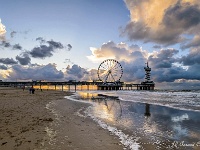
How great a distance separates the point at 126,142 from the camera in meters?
9.60

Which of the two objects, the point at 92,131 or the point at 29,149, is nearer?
the point at 29,149

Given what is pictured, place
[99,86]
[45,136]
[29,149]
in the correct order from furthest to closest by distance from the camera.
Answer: [99,86], [45,136], [29,149]

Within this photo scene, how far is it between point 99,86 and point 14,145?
18694 cm

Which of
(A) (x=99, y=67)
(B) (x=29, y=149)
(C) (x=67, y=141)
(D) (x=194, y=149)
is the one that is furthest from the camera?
(A) (x=99, y=67)

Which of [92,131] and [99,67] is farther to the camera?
[99,67]

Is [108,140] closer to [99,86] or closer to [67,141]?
[67,141]

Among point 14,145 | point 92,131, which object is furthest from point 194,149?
point 14,145

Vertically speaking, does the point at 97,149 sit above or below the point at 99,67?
below

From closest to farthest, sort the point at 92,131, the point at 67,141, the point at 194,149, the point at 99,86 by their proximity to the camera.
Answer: the point at 194,149 → the point at 67,141 → the point at 92,131 → the point at 99,86

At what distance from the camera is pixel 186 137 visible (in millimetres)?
10648

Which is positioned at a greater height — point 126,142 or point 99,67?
point 99,67

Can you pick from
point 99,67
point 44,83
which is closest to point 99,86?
point 99,67

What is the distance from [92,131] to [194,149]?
5.49 meters

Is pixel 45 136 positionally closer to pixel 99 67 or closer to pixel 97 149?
pixel 97 149
